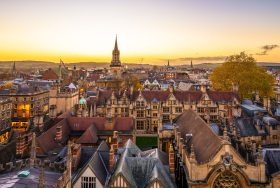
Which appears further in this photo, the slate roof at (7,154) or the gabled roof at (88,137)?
the gabled roof at (88,137)

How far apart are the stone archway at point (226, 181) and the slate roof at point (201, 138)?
5.51ft

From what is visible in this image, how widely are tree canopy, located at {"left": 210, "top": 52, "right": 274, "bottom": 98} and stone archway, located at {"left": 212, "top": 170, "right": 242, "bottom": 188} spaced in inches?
2082

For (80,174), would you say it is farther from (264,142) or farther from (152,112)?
(152,112)

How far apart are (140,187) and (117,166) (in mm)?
2858

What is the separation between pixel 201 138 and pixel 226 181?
646cm

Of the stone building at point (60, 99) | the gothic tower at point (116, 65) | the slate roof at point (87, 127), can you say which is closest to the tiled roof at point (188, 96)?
the slate roof at point (87, 127)

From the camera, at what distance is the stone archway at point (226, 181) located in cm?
2302

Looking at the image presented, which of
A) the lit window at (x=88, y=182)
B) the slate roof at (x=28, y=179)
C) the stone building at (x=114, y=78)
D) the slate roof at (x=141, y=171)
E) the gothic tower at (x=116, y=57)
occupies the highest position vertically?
the gothic tower at (x=116, y=57)

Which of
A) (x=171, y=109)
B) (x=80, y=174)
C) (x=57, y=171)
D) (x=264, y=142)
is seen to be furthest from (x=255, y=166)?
(x=171, y=109)

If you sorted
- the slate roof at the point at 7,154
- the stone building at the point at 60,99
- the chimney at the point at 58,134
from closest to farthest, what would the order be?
the slate roof at the point at 7,154
the chimney at the point at 58,134
the stone building at the point at 60,99

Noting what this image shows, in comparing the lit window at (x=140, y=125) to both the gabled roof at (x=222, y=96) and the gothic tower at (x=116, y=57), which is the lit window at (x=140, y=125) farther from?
the gothic tower at (x=116, y=57)

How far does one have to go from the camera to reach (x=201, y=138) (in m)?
28.9

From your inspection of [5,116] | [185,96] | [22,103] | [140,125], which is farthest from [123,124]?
[22,103]

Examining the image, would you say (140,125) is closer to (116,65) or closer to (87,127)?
(87,127)
